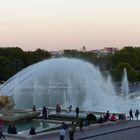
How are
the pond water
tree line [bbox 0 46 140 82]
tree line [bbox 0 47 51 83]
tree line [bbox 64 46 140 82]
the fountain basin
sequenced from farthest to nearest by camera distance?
tree line [bbox 0 47 51 83]
tree line [bbox 64 46 140 82]
tree line [bbox 0 46 140 82]
the fountain basin
the pond water

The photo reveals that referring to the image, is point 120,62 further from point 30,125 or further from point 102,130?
point 102,130

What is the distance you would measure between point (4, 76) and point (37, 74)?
50.3 meters

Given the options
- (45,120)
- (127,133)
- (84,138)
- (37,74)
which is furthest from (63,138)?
(37,74)

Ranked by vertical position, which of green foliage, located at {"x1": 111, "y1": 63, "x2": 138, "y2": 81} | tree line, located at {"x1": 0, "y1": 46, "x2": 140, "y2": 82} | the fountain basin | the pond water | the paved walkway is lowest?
the paved walkway

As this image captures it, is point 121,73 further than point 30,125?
Yes

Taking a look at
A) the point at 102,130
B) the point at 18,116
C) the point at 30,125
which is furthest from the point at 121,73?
the point at 102,130

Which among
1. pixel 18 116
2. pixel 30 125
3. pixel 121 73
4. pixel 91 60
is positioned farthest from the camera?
pixel 91 60

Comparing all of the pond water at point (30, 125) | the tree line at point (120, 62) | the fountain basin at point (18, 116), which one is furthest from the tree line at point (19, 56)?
the pond water at point (30, 125)

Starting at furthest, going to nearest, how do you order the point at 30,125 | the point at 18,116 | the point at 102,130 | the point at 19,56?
the point at 19,56 → the point at 18,116 → the point at 30,125 → the point at 102,130

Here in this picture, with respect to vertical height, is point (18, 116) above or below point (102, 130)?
above

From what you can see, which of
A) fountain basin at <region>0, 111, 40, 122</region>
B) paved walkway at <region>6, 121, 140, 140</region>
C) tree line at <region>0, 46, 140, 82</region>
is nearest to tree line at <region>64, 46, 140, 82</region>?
tree line at <region>0, 46, 140, 82</region>

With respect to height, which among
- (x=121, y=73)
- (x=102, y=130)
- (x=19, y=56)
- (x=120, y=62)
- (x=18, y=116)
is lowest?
(x=102, y=130)

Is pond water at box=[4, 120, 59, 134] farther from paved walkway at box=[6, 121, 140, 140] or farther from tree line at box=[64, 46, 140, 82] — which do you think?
tree line at box=[64, 46, 140, 82]

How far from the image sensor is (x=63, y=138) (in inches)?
882
